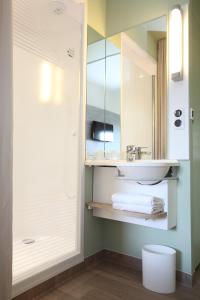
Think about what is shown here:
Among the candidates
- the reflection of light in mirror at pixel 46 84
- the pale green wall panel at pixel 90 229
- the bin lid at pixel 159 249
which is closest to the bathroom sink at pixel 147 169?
the pale green wall panel at pixel 90 229

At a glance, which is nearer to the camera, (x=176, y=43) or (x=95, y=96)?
(x=176, y=43)

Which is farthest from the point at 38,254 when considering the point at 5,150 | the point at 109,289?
the point at 5,150

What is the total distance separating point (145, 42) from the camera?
2.11m

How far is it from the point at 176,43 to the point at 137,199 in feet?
4.02

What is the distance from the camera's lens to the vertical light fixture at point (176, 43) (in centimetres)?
181

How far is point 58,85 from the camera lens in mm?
2480

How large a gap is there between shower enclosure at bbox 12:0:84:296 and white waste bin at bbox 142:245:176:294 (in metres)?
0.57

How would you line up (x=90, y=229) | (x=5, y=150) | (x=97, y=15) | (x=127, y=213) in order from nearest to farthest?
1. (x=5, y=150)
2. (x=127, y=213)
3. (x=90, y=229)
4. (x=97, y=15)

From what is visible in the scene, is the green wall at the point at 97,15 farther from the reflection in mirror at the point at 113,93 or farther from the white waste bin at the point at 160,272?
the white waste bin at the point at 160,272

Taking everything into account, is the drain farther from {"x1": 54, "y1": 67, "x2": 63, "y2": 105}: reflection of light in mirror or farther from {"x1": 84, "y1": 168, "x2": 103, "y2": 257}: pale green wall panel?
{"x1": 54, "y1": 67, "x2": 63, "y2": 105}: reflection of light in mirror

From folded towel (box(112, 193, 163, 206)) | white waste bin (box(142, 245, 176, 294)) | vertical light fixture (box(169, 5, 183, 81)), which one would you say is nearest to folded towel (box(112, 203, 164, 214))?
folded towel (box(112, 193, 163, 206))

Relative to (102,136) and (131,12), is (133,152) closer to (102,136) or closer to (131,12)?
(102,136)

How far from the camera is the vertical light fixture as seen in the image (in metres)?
1.81

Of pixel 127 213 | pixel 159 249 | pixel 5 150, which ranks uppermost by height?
pixel 5 150
